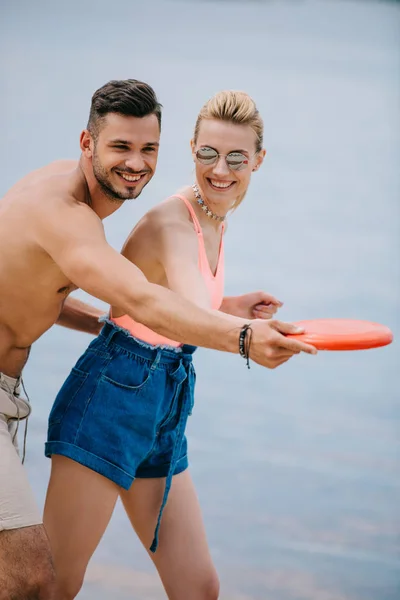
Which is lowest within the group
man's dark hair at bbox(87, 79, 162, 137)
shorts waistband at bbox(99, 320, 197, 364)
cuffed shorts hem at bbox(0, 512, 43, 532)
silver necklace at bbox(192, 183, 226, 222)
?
cuffed shorts hem at bbox(0, 512, 43, 532)

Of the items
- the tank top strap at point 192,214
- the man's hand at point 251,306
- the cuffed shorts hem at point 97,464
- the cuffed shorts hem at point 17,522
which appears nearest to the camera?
the cuffed shorts hem at point 17,522

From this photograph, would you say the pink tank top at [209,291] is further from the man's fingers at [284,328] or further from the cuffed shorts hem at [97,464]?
the man's fingers at [284,328]

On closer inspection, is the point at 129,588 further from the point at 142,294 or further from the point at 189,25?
the point at 189,25

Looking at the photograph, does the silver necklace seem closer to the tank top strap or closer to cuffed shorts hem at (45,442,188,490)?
the tank top strap

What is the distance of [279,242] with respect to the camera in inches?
341

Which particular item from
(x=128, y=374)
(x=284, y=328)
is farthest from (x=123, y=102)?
(x=284, y=328)

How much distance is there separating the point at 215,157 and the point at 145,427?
0.87 metres

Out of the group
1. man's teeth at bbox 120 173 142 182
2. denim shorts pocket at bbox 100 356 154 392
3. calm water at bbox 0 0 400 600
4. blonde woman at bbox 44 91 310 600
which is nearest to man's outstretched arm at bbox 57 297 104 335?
blonde woman at bbox 44 91 310 600

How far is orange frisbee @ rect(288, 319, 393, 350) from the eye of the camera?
2.43 metres

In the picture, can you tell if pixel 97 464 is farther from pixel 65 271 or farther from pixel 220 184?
pixel 220 184

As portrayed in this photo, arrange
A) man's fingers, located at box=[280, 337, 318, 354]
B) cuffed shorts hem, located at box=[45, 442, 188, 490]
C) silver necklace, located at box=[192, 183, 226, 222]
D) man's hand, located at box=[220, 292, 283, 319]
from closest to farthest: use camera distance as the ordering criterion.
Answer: man's fingers, located at box=[280, 337, 318, 354], cuffed shorts hem, located at box=[45, 442, 188, 490], silver necklace, located at box=[192, 183, 226, 222], man's hand, located at box=[220, 292, 283, 319]

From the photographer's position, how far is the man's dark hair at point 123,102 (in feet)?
9.77

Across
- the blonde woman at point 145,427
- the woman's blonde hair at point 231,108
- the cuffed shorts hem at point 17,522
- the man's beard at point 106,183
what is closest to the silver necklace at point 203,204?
the blonde woman at point 145,427

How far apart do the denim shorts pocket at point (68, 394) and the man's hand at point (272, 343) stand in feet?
2.76
